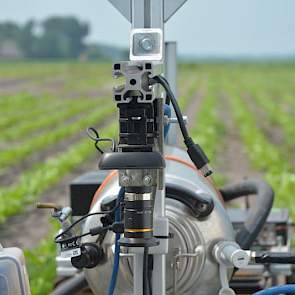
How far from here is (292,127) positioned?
68.3 ft

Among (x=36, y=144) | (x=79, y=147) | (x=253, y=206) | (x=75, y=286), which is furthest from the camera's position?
(x=36, y=144)

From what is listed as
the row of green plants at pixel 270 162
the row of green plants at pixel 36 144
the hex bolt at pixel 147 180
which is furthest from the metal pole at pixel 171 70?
the row of green plants at pixel 36 144

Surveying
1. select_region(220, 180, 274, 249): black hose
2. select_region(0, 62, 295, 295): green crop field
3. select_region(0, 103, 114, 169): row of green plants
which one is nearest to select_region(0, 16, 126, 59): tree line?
select_region(0, 62, 295, 295): green crop field

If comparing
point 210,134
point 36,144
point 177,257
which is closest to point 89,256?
point 177,257

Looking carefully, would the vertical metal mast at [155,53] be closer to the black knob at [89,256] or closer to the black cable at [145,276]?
the black cable at [145,276]

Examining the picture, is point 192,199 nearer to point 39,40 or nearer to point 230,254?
point 230,254

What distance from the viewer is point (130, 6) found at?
2.66 metres

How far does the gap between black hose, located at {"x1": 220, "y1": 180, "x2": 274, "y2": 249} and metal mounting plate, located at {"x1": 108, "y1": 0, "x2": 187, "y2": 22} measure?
3.62ft

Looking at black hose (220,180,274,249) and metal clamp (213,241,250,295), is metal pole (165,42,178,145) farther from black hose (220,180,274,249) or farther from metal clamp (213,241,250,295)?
metal clamp (213,241,250,295)

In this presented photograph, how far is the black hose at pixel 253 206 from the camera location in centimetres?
333

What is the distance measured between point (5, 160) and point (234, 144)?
5.83 m

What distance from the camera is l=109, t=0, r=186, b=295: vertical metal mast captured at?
8.13ft

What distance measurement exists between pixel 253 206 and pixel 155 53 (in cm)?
147

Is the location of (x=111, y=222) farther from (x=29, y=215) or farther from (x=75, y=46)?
(x=75, y=46)
